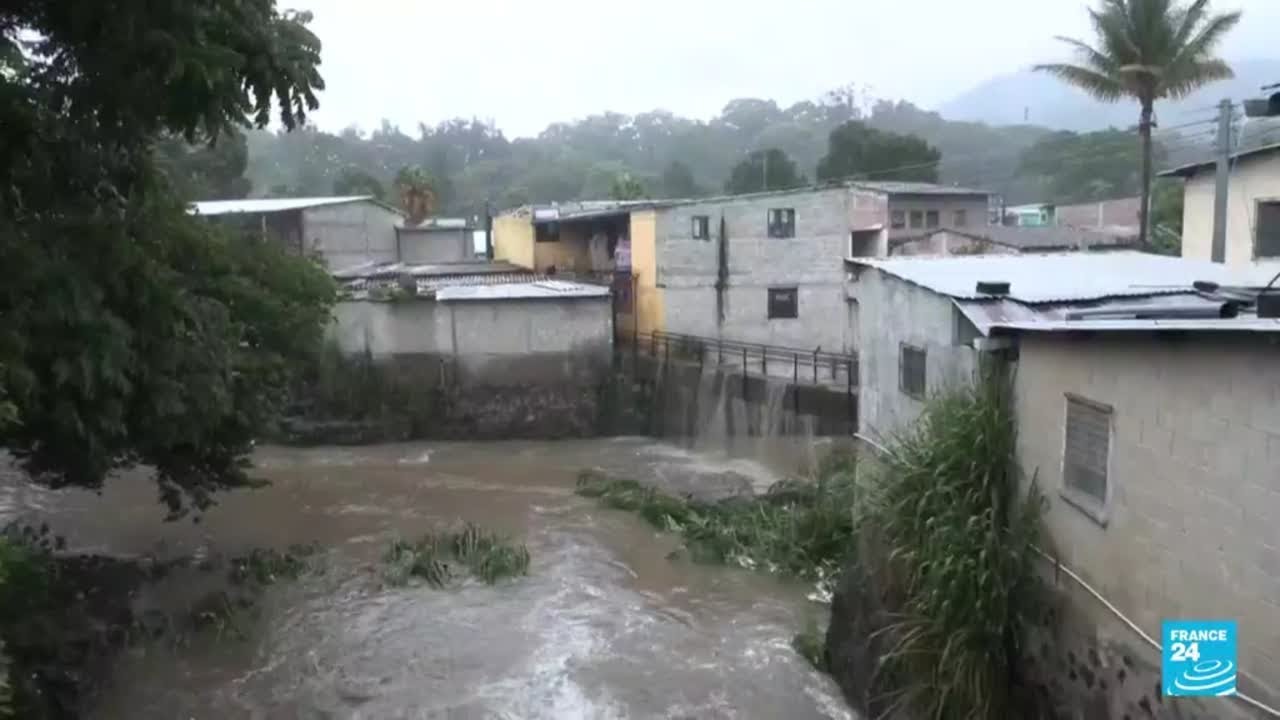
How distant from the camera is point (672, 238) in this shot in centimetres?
2850

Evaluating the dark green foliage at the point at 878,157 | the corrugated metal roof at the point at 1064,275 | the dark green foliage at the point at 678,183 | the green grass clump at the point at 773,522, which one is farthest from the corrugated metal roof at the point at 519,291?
the dark green foliage at the point at 678,183

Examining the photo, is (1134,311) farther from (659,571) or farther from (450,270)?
(450,270)

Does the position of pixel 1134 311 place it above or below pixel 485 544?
above

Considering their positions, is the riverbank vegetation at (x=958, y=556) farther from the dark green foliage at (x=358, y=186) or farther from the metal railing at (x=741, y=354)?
the dark green foliage at (x=358, y=186)

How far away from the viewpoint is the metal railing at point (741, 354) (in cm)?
2511

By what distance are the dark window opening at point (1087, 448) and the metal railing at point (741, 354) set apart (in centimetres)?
1715

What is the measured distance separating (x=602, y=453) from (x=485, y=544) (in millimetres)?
8911

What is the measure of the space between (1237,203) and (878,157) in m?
33.1

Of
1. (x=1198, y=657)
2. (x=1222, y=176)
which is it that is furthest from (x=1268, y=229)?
(x=1198, y=657)

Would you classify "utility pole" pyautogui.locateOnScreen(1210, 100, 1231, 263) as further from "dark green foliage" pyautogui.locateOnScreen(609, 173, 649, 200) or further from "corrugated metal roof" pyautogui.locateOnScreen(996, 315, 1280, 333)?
"dark green foliage" pyautogui.locateOnScreen(609, 173, 649, 200)

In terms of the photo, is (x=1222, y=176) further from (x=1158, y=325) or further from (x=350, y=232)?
(x=350, y=232)

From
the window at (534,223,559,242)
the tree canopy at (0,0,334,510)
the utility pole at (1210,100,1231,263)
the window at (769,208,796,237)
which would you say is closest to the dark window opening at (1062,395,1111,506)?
the tree canopy at (0,0,334,510)

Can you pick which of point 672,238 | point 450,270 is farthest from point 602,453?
point 450,270

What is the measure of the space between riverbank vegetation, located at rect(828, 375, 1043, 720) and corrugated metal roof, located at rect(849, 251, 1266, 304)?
3.55 ft
